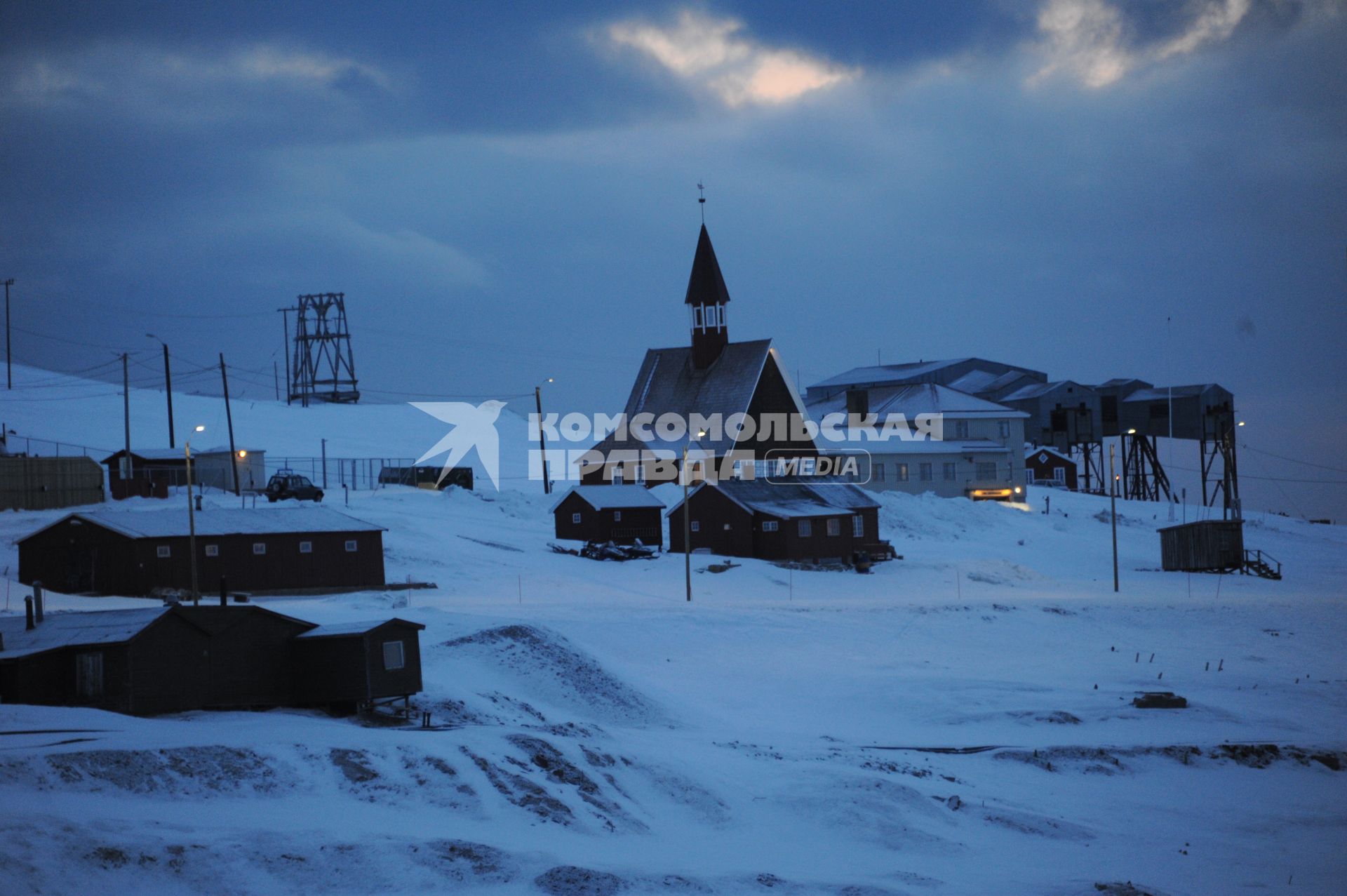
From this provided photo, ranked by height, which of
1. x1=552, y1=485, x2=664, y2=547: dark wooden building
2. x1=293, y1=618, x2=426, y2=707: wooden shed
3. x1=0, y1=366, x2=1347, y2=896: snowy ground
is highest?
x1=552, y1=485, x2=664, y2=547: dark wooden building

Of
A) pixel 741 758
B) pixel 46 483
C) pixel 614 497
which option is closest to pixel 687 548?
pixel 614 497

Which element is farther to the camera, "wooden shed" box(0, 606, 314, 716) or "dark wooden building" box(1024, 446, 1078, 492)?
"dark wooden building" box(1024, 446, 1078, 492)

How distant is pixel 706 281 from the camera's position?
7731 centimetres

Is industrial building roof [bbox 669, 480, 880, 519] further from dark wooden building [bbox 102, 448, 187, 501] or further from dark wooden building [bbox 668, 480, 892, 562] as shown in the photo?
dark wooden building [bbox 102, 448, 187, 501]

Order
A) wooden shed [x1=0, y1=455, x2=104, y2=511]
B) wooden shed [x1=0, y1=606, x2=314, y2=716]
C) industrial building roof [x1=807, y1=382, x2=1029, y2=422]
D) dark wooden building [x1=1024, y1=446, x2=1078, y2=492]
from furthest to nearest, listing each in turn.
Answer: dark wooden building [x1=1024, y1=446, x2=1078, y2=492], industrial building roof [x1=807, y1=382, x2=1029, y2=422], wooden shed [x1=0, y1=455, x2=104, y2=511], wooden shed [x1=0, y1=606, x2=314, y2=716]

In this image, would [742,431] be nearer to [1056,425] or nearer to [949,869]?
[1056,425]

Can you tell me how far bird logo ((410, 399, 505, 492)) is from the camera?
345 feet

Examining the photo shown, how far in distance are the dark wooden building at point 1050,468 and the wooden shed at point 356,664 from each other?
79.3 meters

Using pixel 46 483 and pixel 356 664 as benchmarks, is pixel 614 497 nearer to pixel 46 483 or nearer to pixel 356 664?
pixel 46 483

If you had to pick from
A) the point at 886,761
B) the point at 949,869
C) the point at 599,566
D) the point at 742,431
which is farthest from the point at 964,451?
the point at 949,869

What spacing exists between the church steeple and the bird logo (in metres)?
17.9

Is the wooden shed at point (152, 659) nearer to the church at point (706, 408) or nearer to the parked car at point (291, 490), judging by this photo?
the parked car at point (291, 490)

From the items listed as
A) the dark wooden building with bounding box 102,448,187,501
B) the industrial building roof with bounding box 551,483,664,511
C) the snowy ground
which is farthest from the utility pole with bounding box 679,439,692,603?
the dark wooden building with bounding box 102,448,187,501

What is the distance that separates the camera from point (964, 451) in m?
83.3
